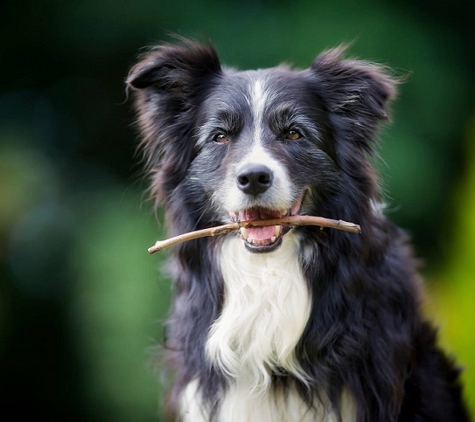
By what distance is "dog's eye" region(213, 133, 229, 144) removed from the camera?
392 centimetres

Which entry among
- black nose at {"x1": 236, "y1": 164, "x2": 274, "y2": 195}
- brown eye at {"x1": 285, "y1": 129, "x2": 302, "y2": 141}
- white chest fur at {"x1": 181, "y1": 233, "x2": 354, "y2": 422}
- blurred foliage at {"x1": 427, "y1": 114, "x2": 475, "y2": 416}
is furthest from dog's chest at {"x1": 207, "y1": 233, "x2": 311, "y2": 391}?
blurred foliage at {"x1": 427, "y1": 114, "x2": 475, "y2": 416}

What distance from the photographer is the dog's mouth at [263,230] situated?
3684 millimetres

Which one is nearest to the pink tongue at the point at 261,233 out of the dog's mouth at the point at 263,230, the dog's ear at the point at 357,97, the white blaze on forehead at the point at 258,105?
the dog's mouth at the point at 263,230

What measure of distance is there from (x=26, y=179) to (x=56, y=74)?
93 cm

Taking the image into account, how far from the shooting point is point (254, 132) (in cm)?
384

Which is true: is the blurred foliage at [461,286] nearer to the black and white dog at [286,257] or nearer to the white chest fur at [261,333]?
the black and white dog at [286,257]

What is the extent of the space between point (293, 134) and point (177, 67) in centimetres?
68

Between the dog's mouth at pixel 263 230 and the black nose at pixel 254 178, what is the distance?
0.15 meters

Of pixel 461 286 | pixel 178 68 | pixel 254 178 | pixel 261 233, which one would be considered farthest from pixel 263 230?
pixel 461 286

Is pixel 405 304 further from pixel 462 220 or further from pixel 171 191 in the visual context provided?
pixel 462 220

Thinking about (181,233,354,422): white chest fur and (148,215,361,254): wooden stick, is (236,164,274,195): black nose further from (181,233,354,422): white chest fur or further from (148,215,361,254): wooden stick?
(181,233,354,422): white chest fur

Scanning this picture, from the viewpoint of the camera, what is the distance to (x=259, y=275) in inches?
151

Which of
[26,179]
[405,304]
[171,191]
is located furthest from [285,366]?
[26,179]

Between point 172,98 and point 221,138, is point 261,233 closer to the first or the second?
point 221,138
